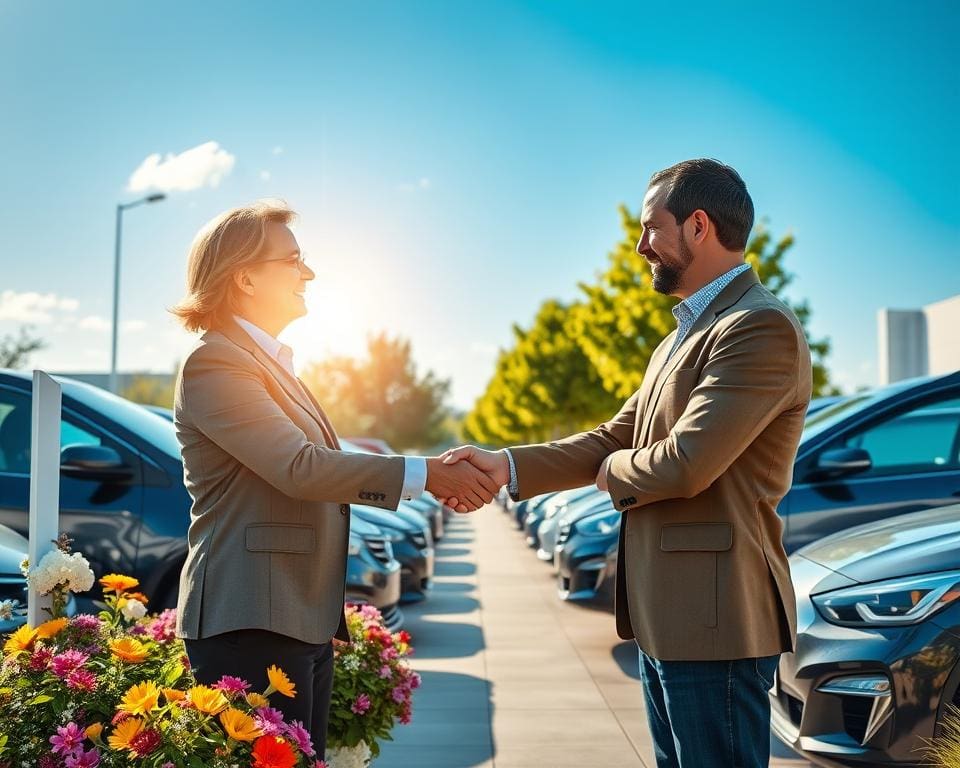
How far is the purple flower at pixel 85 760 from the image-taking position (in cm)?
222

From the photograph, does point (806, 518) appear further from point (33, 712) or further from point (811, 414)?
point (33, 712)

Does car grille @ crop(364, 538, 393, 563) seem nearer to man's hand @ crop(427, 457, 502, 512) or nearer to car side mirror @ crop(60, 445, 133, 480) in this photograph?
car side mirror @ crop(60, 445, 133, 480)

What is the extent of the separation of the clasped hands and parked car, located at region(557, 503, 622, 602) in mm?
3649

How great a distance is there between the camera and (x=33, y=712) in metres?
2.49

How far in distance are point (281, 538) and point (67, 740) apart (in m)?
0.67

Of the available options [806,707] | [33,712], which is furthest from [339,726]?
[806,707]

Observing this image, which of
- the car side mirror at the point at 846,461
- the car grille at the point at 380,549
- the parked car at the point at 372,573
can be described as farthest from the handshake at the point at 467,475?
the car side mirror at the point at 846,461

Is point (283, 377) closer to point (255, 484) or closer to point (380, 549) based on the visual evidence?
point (255, 484)

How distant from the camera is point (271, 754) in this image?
2098 mm

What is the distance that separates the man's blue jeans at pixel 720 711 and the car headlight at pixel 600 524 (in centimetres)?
467

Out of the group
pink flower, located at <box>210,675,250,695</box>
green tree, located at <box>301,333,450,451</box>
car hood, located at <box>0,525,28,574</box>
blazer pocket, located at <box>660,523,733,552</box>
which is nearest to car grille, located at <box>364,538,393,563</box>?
car hood, located at <box>0,525,28,574</box>

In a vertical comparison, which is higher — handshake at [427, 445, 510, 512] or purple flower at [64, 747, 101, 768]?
handshake at [427, 445, 510, 512]

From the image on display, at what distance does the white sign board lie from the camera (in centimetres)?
314

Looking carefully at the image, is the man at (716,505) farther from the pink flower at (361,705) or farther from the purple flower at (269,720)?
the pink flower at (361,705)
